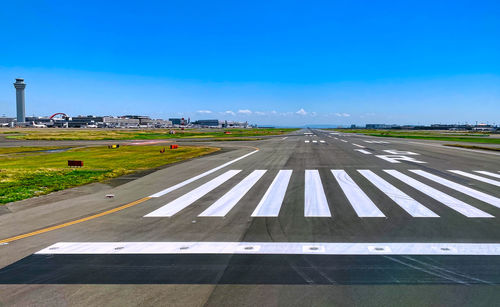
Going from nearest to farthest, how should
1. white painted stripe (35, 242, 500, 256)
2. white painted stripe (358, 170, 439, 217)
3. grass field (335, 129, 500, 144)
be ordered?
white painted stripe (35, 242, 500, 256) → white painted stripe (358, 170, 439, 217) → grass field (335, 129, 500, 144)

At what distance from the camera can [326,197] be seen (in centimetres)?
846

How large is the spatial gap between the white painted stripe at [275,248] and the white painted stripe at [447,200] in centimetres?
210

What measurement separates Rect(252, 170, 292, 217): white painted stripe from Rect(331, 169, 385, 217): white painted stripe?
1993mm

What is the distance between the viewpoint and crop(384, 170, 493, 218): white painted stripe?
6746mm

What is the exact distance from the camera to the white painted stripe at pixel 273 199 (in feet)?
→ 23.0

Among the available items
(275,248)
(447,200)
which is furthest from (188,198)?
(447,200)

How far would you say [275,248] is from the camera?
4.91 m

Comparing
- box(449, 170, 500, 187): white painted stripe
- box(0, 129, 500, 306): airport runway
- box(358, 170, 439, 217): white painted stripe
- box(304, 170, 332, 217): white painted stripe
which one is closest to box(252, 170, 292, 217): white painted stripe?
box(0, 129, 500, 306): airport runway

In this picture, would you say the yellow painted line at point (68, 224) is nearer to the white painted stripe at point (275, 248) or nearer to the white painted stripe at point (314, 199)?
the white painted stripe at point (275, 248)

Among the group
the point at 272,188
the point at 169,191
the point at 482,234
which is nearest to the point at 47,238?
the point at 169,191

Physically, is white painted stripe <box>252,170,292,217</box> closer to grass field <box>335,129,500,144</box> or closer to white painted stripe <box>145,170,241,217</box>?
white painted stripe <box>145,170,241,217</box>

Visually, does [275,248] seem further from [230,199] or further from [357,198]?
[357,198]

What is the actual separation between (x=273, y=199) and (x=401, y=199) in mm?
3717

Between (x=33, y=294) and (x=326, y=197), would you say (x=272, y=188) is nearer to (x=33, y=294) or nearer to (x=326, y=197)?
(x=326, y=197)
